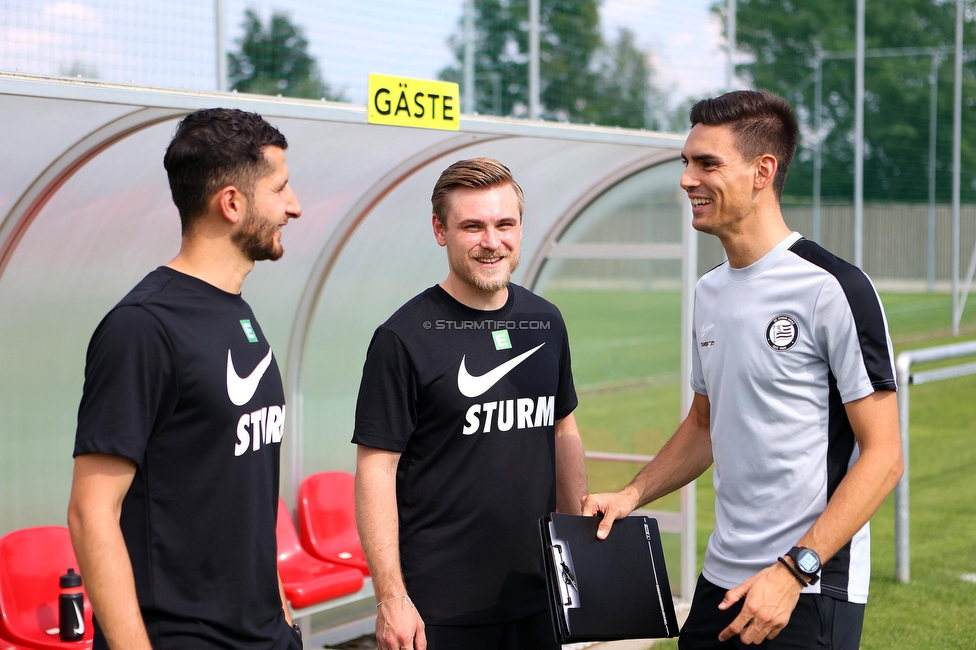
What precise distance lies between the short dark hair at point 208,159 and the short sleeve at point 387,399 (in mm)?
613

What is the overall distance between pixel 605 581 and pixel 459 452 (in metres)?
0.49

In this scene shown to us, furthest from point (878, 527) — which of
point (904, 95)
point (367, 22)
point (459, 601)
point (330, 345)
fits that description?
point (904, 95)

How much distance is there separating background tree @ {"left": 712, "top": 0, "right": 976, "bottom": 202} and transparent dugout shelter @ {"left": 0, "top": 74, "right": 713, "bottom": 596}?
65.8ft

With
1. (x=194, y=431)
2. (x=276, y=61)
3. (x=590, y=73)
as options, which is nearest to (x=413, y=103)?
(x=194, y=431)

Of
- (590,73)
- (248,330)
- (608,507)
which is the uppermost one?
(590,73)

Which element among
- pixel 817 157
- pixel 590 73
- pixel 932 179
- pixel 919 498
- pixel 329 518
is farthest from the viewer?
pixel 932 179

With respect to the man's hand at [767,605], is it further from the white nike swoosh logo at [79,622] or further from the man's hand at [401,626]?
the white nike swoosh logo at [79,622]

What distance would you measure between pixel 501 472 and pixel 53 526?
249cm

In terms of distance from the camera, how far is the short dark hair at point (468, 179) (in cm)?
270

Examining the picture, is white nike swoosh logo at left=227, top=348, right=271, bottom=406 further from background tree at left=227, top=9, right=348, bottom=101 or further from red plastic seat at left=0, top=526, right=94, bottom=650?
background tree at left=227, top=9, right=348, bottom=101

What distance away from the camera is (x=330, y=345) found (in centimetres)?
571

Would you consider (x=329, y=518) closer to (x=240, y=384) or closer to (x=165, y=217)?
(x=165, y=217)

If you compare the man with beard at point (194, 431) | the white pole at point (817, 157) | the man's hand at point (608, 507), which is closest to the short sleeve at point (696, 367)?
the man's hand at point (608, 507)

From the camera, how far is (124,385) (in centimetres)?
190
